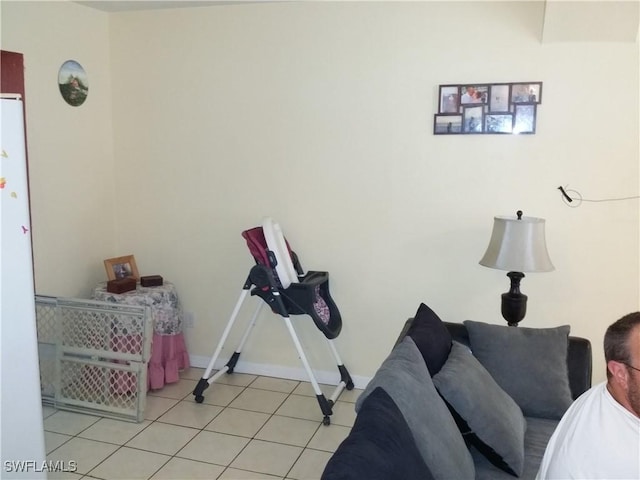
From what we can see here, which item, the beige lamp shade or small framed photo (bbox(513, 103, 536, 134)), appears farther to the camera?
small framed photo (bbox(513, 103, 536, 134))

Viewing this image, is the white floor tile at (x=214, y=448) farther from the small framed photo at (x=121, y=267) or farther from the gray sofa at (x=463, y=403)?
the small framed photo at (x=121, y=267)

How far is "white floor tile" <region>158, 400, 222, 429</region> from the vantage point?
125 inches

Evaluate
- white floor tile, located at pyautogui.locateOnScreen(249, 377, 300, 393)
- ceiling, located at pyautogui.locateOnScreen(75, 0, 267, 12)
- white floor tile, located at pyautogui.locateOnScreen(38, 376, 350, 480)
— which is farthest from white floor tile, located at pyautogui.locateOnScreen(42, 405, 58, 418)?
ceiling, located at pyautogui.locateOnScreen(75, 0, 267, 12)

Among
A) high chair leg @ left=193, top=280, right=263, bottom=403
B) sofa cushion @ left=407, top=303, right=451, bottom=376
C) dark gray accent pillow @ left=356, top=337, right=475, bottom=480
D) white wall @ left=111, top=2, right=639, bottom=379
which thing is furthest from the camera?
high chair leg @ left=193, top=280, right=263, bottom=403

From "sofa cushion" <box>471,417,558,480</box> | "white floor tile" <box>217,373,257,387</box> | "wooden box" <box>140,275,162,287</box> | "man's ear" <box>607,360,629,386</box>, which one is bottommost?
"white floor tile" <box>217,373,257,387</box>

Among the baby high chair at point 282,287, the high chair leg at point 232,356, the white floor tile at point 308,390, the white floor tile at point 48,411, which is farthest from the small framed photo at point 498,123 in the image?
the white floor tile at point 48,411

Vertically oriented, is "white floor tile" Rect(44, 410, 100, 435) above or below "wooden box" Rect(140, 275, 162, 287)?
below

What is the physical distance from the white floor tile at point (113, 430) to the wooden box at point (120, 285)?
0.81 m

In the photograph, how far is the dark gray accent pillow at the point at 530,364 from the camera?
243 centimetres

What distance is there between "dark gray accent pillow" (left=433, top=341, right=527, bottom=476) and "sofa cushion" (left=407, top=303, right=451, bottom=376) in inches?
2.3

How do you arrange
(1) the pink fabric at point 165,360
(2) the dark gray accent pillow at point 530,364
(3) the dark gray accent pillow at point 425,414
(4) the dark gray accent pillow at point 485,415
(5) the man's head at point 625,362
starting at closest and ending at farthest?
(5) the man's head at point 625,362 → (3) the dark gray accent pillow at point 425,414 → (4) the dark gray accent pillow at point 485,415 → (2) the dark gray accent pillow at point 530,364 → (1) the pink fabric at point 165,360

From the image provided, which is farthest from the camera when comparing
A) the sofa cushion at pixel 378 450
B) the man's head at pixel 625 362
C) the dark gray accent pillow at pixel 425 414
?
the dark gray accent pillow at pixel 425 414

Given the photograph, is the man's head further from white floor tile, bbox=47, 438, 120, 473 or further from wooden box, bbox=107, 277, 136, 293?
wooden box, bbox=107, 277, 136, 293

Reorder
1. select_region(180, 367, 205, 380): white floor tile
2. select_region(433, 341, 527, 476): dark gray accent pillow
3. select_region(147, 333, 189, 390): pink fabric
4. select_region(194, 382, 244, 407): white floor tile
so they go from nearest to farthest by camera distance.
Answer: select_region(433, 341, 527, 476): dark gray accent pillow → select_region(194, 382, 244, 407): white floor tile → select_region(147, 333, 189, 390): pink fabric → select_region(180, 367, 205, 380): white floor tile
